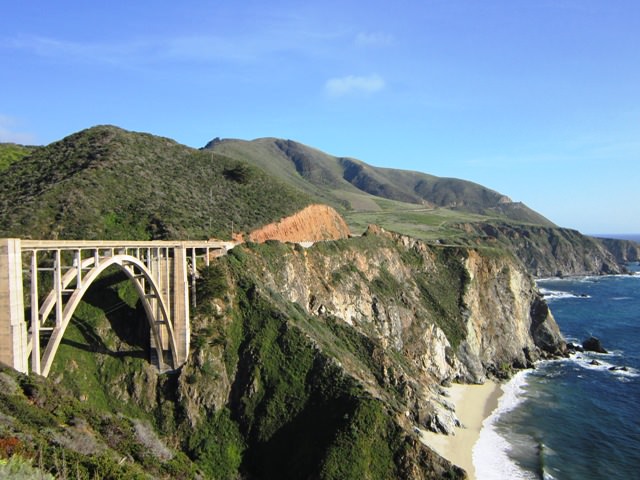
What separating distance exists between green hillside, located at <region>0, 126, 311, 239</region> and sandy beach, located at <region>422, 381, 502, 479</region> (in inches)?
1099

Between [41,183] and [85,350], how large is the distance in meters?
24.2

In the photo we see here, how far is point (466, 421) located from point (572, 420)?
10.6m

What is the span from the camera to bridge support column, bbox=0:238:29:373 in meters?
20.5

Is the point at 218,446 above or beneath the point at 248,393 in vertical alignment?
beneath

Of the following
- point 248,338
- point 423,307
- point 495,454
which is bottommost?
point 495,454

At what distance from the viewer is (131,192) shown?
5159 centimetres

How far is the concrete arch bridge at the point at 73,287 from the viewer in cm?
2081

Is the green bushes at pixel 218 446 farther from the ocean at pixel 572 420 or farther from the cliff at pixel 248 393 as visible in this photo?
the ocean at pixel 572 420

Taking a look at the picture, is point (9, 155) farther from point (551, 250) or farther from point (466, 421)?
point (551, 250)

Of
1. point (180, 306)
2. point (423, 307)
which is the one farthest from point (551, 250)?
point (180, 306)

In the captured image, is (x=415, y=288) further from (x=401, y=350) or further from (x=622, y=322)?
(x=622, y=322)

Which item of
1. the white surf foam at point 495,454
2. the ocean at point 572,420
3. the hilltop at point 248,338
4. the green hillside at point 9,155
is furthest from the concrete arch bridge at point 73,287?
the green hillside at point 9,155

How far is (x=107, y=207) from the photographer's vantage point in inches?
1874

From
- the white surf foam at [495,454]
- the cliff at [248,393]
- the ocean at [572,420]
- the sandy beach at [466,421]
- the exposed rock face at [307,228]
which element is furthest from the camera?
the exposed rock face at [307,228]
